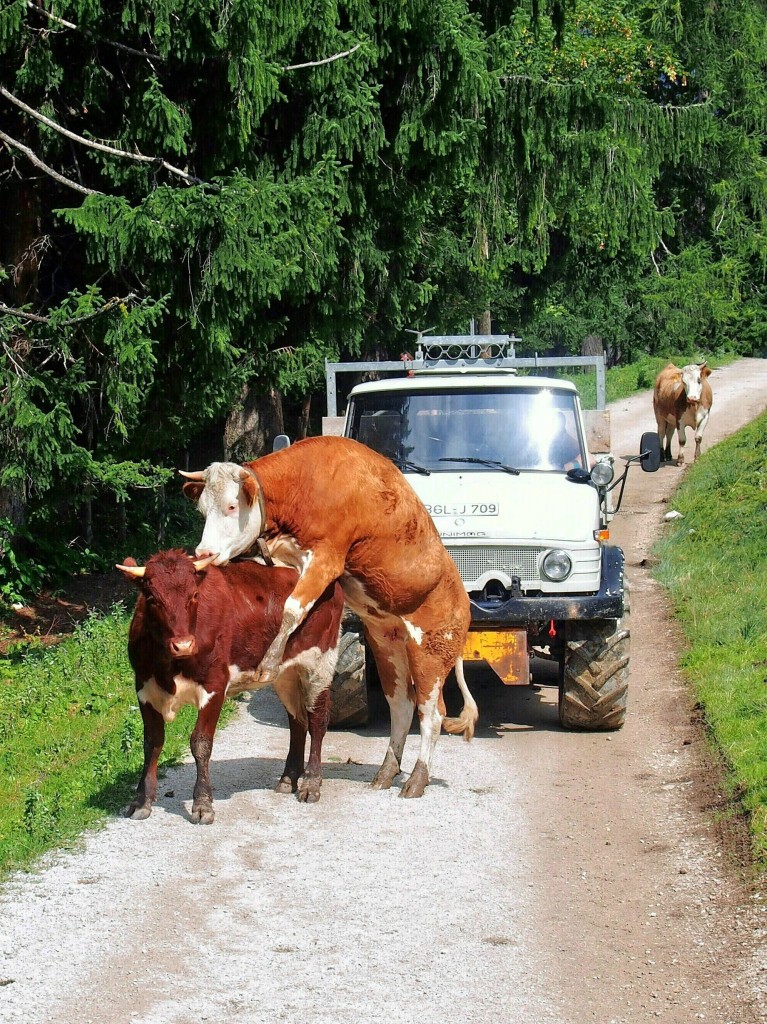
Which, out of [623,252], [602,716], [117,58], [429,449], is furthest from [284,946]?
[623,252]

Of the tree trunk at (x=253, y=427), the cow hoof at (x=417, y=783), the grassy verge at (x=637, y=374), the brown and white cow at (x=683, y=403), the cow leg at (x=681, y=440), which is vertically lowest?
the grassy verge at (x=637, y=374)

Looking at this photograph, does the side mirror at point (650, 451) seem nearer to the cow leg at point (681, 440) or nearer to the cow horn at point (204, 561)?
the cow horn at point (204, 561)

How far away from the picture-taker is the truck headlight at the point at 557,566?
31.9ft

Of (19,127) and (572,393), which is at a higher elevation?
(19,127)

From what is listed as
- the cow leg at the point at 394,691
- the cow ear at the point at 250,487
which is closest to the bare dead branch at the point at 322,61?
the cow leg at the point at 394,691

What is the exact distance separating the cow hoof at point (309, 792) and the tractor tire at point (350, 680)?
1.76 meters

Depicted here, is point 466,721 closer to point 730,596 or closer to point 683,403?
point 730,596

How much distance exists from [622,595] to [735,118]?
3486 cm

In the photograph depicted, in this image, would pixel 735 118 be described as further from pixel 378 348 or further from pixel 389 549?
pixel 389 549

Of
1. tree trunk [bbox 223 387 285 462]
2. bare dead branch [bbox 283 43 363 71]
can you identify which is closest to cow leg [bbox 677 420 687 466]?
tree trunk [bbox 223 387 285 462]

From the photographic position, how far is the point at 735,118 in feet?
134

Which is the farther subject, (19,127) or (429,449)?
(19,127)

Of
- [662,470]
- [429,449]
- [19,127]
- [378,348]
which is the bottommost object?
[662,470]

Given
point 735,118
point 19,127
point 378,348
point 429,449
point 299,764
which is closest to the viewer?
point 299,764
